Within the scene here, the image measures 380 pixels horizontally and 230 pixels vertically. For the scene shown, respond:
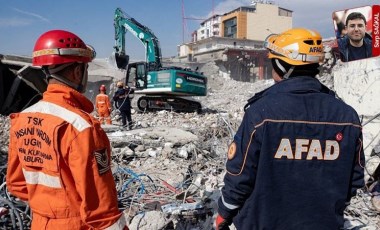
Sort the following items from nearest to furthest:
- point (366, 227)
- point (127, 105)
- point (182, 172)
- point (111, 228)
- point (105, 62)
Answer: point (111, 228) → point (366, 227) → point (182, 172) → point (127, 105) → point (105, 62)

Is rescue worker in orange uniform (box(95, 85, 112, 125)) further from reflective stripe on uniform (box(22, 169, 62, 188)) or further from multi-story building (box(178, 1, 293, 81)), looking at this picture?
multi-story building (box(178, 1, 293, 81))

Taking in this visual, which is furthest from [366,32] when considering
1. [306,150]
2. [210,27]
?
[210,27]

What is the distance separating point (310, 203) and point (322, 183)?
121 mm

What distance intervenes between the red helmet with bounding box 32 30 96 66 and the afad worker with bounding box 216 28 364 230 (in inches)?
36.3

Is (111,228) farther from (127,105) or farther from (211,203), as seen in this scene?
(127,105)

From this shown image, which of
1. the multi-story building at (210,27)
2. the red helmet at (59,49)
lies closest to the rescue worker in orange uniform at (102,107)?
the red helmet at (59,49)

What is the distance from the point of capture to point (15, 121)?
1.81 m

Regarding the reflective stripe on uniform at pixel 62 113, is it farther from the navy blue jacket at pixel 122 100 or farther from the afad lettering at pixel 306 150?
the navy blue jacket at pixel 122 100

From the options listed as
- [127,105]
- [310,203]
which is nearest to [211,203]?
[310,203]

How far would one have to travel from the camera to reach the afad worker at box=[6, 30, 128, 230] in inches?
61.1

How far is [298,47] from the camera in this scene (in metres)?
1.91

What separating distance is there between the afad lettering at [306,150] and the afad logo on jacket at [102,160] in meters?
0.82

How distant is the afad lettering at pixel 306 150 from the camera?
1719mm

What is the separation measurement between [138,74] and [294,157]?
1390 centimetres
